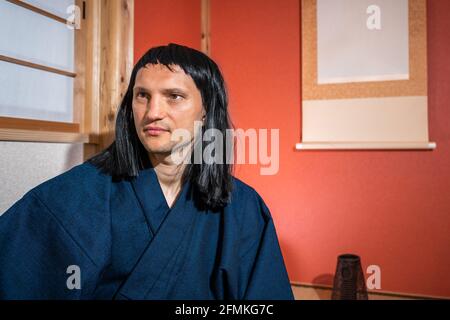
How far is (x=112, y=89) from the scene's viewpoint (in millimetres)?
1494

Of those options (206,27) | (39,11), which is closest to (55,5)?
(39,11)

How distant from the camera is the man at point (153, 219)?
2.74ft

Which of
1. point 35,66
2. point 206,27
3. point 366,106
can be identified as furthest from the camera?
point 206,27

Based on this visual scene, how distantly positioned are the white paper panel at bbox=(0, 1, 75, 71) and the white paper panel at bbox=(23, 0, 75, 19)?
0.03m

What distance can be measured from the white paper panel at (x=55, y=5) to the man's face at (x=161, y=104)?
60 centimetres

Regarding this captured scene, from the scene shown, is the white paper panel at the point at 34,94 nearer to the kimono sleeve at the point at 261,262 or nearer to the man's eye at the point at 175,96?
the man's eye at the point at 175,96

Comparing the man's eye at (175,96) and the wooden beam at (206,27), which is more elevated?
the wooden beam at (206,27)

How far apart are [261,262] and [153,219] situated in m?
0.30

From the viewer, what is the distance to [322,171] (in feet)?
6.79

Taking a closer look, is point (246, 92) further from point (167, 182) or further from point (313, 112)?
point (167, 182)

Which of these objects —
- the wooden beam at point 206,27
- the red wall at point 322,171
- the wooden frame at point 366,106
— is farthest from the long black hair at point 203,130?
the wooden beam at point 206,27

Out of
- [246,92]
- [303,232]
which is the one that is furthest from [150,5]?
[303,232]

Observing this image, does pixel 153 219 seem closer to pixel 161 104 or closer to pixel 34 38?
pixel 161 104
